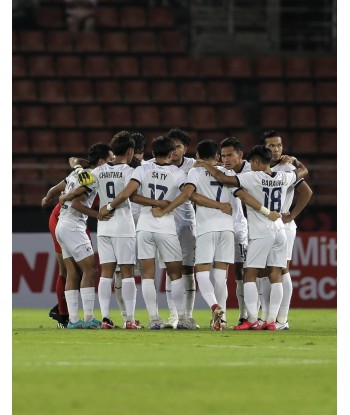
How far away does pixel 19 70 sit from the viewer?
2062 cm

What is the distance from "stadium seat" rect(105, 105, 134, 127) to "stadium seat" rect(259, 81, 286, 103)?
2603mm

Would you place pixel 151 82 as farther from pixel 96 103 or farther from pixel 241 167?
pixel 241 167

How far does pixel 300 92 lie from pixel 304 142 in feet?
4.72

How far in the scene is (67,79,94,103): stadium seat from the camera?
66.6 ft

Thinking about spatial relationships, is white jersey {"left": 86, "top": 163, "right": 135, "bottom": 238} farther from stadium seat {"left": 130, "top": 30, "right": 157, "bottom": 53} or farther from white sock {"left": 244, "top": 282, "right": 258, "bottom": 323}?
stadium seat {"left": 130, "top": 30, "right": 157, "bottom": 53}

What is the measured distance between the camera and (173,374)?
6535 mm

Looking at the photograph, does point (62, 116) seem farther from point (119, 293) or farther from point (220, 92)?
point (119, 293)

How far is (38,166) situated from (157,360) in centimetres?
1053

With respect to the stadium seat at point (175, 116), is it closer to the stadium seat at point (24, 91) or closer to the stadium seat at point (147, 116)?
the stadium seat at point (147, 116)

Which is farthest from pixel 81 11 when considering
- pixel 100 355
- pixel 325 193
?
pixel 100 355

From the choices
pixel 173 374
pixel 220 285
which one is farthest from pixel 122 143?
pixel 173 374

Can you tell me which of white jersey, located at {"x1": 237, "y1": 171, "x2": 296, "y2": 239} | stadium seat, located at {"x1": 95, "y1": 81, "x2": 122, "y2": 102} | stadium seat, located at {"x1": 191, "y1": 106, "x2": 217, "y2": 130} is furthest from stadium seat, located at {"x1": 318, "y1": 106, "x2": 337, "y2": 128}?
white jersey, located at {"x1": 237, "y1": 171, "x2": 296, "y2": 239}

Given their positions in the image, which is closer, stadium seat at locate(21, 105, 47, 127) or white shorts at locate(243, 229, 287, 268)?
white shorts at locate(243, 229, 287, 268)

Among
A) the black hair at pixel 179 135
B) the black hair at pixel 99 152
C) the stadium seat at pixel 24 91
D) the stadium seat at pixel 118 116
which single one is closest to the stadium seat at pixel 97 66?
the stadium seat at pixel 118 116
